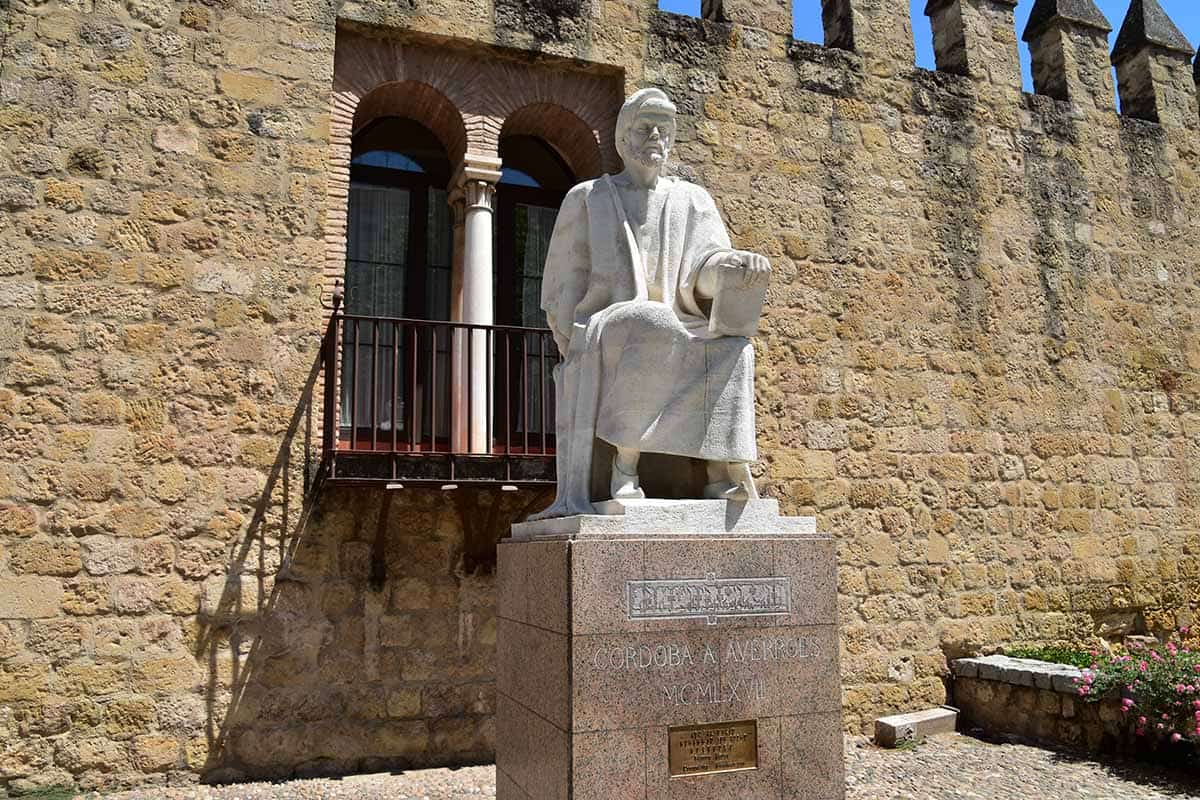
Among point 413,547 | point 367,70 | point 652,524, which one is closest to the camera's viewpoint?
point 652,524

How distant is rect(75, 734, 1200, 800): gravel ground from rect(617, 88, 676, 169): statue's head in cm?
339

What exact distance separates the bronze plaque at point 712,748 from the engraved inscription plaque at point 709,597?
35 centimetres

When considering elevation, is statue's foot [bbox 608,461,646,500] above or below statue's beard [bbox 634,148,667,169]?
below

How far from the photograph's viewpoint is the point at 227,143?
227 inches

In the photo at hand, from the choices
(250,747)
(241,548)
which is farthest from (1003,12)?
(250,747)

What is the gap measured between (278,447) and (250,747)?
1.70 m

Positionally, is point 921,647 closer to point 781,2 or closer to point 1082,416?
point 1082,416

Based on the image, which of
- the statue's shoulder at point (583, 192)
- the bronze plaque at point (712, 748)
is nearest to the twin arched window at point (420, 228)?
the statue's shoulder at point (583, 192)

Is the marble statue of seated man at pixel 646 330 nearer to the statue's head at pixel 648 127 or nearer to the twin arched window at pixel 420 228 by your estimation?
the statue's head at pixel 648 127

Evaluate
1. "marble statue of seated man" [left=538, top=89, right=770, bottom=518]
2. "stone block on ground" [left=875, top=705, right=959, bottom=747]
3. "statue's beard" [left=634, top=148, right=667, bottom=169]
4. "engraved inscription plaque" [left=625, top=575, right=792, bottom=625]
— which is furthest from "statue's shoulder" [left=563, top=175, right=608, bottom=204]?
"stone block on ground" [left=875, top=705, right=959, bottom=747]

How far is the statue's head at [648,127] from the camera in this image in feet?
12.2

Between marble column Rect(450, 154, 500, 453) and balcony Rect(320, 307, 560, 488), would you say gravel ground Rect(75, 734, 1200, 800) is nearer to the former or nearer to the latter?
balcony Rect(320, 307, 560, 488)

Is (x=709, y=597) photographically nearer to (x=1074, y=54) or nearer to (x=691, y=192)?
(x=691, y=192)

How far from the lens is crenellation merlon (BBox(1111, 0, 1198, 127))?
865 cm
